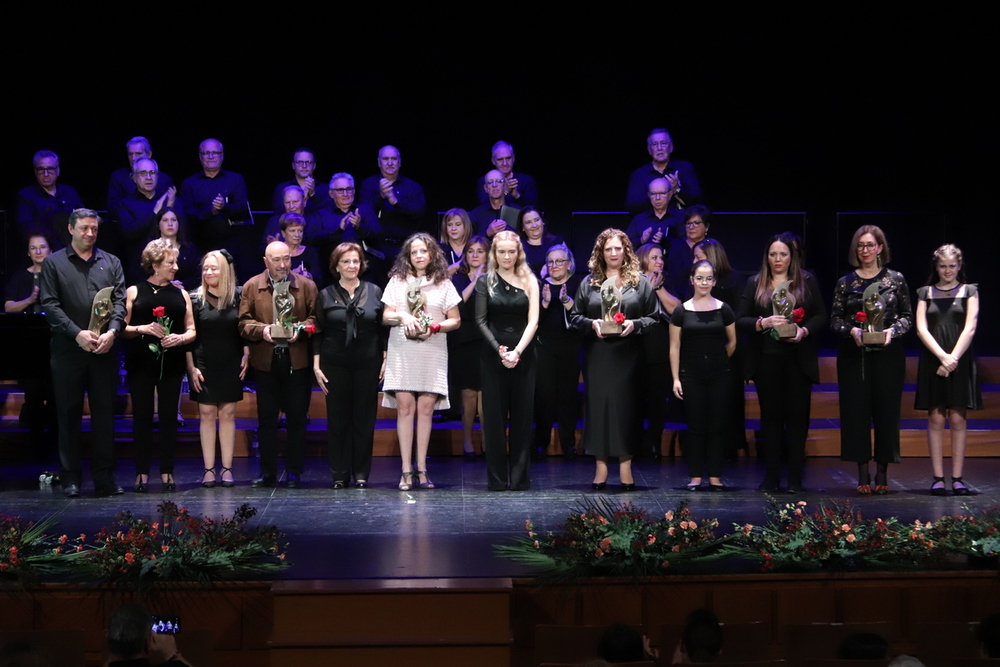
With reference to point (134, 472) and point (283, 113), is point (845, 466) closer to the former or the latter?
point (134, 472)

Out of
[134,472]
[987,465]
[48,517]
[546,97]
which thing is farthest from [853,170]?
[48,517]

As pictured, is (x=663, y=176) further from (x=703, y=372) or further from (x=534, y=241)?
(x=703, y=372)

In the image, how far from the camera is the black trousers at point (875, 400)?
697 centimetres

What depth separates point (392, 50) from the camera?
1039cm

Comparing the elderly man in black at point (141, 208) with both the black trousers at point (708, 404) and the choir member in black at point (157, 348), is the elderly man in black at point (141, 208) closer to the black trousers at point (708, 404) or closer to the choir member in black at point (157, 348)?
the choir member in black at point (157, 348)

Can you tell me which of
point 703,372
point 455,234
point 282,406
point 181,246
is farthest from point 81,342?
point 703,372

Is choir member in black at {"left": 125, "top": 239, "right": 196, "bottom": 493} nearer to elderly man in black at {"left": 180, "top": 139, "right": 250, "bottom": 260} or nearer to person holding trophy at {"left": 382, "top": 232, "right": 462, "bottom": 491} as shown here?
person holding trophy at {"left": 382, "top": 232, "right": 462, "bottom": 491}

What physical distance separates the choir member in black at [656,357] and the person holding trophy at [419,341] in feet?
5.09

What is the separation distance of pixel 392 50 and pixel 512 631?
672 centimetres

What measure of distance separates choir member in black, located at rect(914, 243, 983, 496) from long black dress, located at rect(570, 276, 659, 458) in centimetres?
168

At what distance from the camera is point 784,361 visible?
7004mm

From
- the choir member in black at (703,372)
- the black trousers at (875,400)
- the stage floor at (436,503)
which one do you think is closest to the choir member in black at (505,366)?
the stage floor at (436,503)

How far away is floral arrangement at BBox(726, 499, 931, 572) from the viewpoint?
5098 millimetres

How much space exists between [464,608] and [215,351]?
3006 mm
